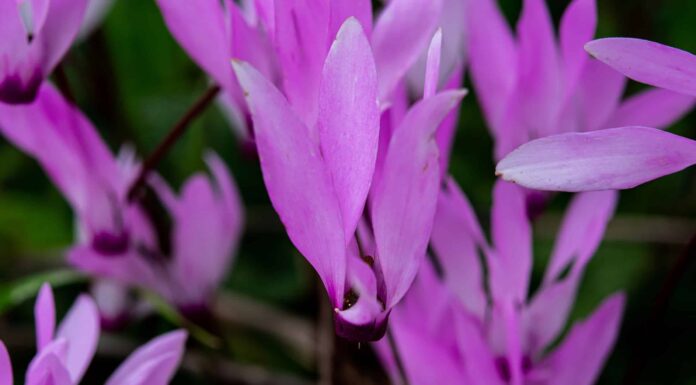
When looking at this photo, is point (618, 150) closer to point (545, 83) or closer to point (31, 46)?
point (545, 83)

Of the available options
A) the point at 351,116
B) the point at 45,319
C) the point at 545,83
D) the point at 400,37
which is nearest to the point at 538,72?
the point at 545,83

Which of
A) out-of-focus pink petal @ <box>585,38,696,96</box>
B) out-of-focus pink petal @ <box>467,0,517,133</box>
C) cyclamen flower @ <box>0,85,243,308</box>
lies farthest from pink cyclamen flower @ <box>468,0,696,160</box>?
cyclamen flower @ <box>0,85,243,308</box>

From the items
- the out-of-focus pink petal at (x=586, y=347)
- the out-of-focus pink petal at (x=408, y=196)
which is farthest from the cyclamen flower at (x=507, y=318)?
the out-of-focus pink petal at (x=408, y=196)

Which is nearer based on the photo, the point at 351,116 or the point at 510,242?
the point at 351,116

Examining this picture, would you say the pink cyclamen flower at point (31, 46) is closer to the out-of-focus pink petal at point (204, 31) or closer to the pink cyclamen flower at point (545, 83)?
the out-of-focus pink petal at point (204, 31)

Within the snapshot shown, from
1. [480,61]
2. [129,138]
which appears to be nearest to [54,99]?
[480,61]

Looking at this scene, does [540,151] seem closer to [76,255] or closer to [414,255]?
[414,255]
